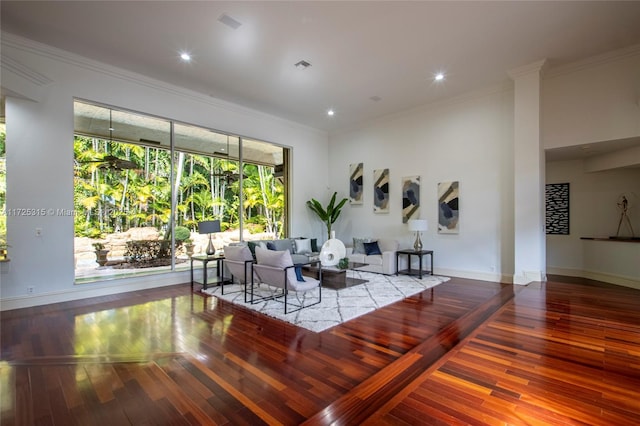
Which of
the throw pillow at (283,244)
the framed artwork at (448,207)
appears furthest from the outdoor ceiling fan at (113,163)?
the framed artwork at (448,207)

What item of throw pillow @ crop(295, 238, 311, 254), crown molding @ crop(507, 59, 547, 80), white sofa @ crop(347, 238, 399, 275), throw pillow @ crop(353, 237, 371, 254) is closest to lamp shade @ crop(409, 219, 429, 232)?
white sofa @ crop(347, 238, 399, 275)

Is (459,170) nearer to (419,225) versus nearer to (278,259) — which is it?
(419,225)

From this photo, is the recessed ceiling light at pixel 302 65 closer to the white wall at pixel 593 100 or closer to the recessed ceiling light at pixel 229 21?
the recessed ceiling light at pixel 229 21

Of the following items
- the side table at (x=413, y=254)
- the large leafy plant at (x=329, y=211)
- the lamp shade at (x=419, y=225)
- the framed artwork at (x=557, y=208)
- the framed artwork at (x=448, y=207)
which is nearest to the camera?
the side table at (x=413, y=254)

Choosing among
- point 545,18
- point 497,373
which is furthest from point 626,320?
point 545,18

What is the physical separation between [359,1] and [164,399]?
4.45 m

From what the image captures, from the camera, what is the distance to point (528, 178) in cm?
541

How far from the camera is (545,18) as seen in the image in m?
3.97

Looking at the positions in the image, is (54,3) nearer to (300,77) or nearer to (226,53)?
(226,53)

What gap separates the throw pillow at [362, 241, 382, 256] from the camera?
7254mm

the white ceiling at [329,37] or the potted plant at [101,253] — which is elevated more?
the white ceiling at [329,37]

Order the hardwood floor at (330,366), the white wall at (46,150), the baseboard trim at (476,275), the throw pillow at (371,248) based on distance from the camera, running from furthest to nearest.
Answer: the throw pillow at (371,248)
the baseboard trim at (476,275)
the white wall at (46,150)
the hardwood floor at (330,366)

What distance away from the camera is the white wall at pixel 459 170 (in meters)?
6.10

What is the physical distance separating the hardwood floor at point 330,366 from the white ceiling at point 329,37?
3.85m
